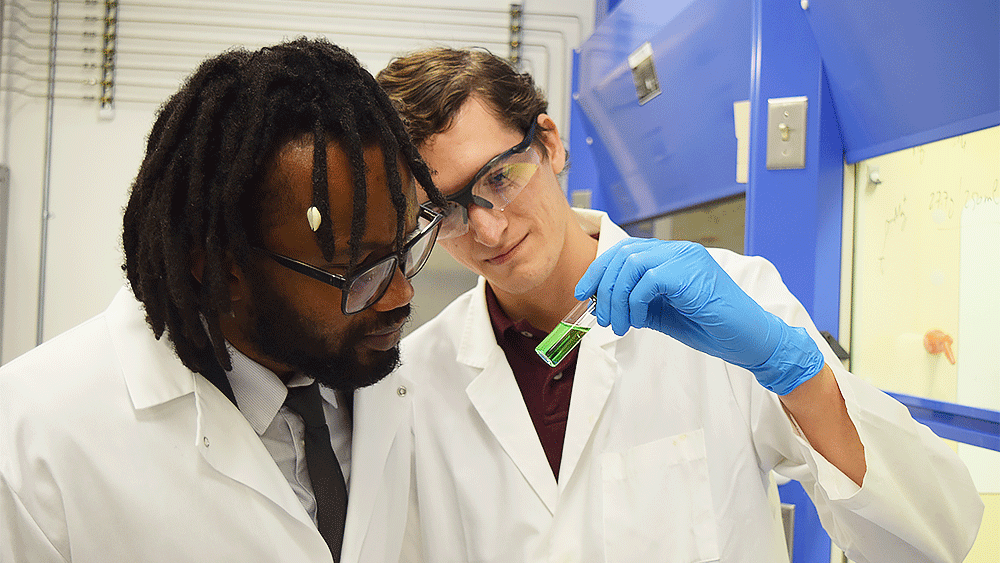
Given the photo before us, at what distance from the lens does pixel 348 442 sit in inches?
45.3

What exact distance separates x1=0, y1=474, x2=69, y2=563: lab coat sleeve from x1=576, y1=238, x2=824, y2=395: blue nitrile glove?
766mm

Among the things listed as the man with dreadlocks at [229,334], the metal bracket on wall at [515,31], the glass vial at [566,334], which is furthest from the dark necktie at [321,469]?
the metal bracket on wall at [515,31]

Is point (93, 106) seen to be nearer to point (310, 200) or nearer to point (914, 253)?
point (310, 200)

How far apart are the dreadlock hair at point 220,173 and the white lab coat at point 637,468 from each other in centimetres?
47

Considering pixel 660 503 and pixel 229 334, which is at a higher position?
pixel 229 334

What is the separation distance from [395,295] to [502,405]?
38 centimetres

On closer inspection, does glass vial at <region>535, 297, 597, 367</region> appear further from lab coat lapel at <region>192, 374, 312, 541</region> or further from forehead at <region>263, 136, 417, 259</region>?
lab coat lapel at <region>192, 374, 312, 541</region>

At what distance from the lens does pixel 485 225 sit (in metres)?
1.22

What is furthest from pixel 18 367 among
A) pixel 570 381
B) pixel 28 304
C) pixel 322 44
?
pixel 28 304

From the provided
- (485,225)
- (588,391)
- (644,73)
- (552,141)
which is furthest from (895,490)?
(644,73)

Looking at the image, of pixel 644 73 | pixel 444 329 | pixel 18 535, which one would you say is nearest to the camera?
pixel 18 535

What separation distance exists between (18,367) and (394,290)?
49cm

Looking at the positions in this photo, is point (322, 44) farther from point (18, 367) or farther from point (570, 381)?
point (570, 381)

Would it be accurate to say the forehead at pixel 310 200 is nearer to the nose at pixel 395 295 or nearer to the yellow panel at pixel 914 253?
the nose at pixel 395 295
